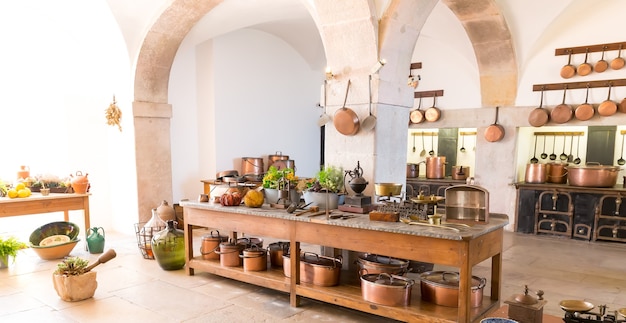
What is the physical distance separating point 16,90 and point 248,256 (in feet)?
15.7

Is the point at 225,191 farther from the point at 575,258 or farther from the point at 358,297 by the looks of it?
the point at 575,258

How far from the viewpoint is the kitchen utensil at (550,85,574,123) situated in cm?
651

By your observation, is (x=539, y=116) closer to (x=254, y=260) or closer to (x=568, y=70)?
(x=568, y=70)

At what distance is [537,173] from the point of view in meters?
6.97

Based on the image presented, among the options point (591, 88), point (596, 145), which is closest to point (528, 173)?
point (596, 145)

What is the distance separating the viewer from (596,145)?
6.84 metres

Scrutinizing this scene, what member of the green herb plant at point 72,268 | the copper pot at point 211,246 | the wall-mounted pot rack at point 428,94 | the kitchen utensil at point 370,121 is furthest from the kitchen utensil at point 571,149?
the green herb plant at point 72,268


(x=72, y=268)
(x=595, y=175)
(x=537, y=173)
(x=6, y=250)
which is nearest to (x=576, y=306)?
(x=72, y=268)

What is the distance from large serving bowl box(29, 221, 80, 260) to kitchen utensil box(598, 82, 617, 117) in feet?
26.0

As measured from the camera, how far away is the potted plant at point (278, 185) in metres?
4.36

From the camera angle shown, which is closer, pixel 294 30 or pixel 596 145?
pixel 596 145

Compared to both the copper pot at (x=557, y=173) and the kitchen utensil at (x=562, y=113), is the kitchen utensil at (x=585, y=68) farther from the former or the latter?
the copper pot at (x=557, y=173)

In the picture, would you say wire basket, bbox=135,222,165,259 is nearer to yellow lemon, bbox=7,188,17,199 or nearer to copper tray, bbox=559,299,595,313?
yellow lemon, bbox=7,188,17,199

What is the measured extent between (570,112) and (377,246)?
5.02m
